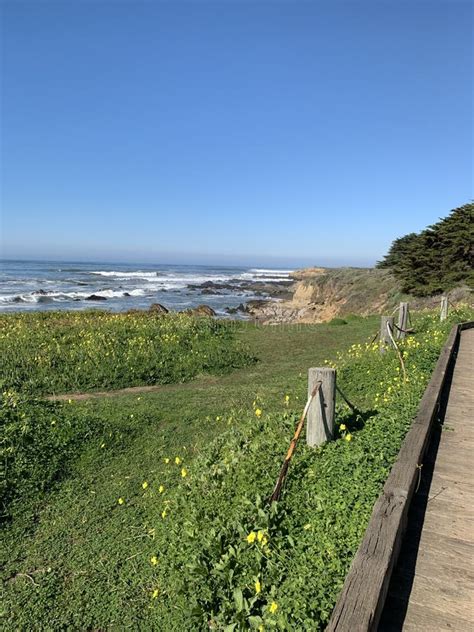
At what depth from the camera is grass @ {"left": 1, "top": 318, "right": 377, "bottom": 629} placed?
3.41 m

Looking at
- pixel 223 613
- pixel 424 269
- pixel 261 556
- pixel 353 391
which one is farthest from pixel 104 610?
pixel 424 269

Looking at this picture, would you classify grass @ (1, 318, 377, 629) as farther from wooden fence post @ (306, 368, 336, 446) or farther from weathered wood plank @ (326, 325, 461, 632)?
wooden fence post @ (306, 368, 336, 446)

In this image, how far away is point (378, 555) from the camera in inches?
102

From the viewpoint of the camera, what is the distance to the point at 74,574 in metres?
3.75

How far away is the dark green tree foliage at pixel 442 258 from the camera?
24.8 meters

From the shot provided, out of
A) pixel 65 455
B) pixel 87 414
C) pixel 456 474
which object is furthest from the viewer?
pixel 87 414

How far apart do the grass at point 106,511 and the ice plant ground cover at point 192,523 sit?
0.05ft

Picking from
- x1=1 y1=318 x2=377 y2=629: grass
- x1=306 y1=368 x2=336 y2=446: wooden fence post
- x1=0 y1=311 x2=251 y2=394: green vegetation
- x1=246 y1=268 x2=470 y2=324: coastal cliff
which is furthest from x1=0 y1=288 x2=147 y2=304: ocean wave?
x1=306 y1=368 x2=336 y2=446: wooden fence post

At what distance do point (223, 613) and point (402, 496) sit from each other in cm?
146

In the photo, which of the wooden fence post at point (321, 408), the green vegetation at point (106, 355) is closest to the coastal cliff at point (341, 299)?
the green vegetation at point (106, 355)

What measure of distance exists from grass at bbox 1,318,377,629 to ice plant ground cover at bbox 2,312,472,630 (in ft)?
0.05

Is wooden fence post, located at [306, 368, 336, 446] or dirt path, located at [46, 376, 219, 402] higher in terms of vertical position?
wooden fence post, located at [306, 368, 336, 446]

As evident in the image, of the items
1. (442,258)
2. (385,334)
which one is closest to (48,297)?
(442,258)

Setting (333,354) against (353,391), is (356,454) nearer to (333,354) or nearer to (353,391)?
(353,391)
